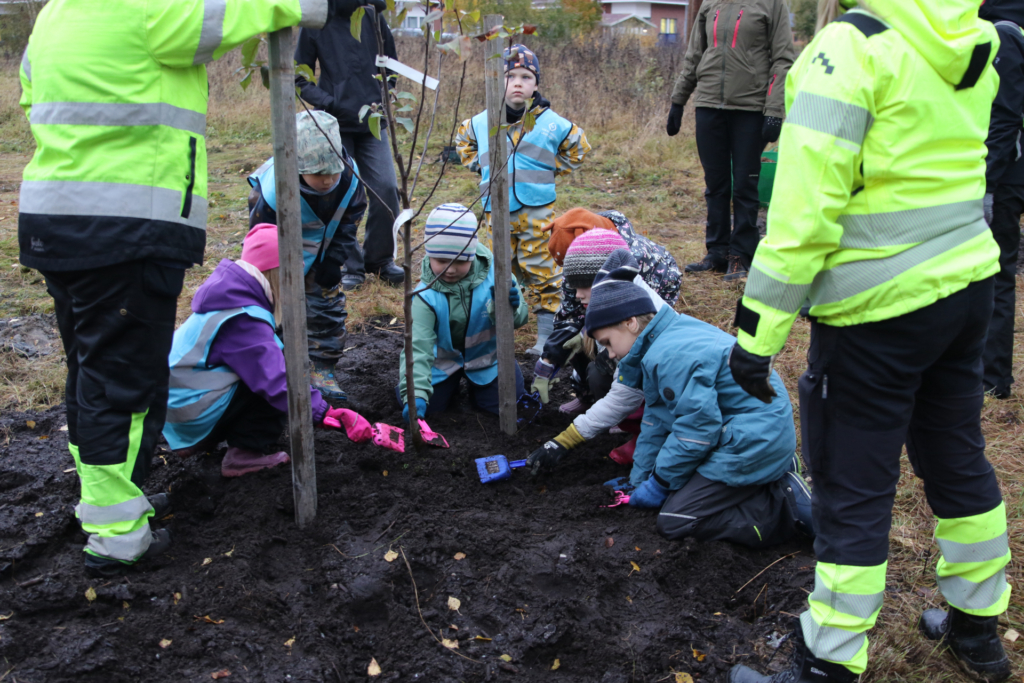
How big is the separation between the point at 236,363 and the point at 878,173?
7.60 ft

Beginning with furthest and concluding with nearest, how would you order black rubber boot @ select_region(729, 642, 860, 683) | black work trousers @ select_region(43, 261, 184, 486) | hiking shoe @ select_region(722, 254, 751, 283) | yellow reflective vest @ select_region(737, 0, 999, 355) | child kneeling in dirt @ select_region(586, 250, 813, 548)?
hiking shoe @ select_region(722, 254, 751, 283), child kneeling in dirt @ select_region(586, 250, 813, 548), black work trousers @ select_region(43, 261, 184, 486), black rubber boot @ select_region(729, 642, 860, 683), yellow reflective vest @ select_region(737, 0, 999, 355)

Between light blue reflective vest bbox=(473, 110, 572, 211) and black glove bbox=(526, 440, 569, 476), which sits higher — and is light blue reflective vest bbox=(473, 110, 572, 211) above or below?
above

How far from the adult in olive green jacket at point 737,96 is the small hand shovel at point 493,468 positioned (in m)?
3.28

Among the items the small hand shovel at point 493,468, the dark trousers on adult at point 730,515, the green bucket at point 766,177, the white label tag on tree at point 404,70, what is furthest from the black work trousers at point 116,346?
the green bucket at point 766,177

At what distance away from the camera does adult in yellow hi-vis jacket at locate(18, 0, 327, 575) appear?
2.30 metres

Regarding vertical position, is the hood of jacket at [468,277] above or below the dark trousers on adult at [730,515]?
above

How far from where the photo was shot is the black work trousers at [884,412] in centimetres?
189

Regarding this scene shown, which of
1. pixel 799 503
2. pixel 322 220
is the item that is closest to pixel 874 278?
pixel 799 503

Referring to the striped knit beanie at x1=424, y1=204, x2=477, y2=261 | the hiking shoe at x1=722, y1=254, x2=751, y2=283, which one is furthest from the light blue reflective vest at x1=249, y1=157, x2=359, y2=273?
the hiking shoe at x1=722, y1=254, x2=751, y2=283

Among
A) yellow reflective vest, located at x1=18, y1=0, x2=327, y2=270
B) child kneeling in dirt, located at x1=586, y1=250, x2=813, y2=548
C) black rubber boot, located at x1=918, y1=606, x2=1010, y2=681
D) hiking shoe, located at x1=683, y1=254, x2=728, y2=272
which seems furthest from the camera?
hiking shoe, located at x1=683, y1=254, x2=728, y2=272

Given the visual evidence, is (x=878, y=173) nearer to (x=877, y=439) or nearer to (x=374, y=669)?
(x=877, y=439)

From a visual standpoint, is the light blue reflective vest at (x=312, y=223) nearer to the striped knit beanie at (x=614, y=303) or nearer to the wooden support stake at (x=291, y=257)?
the wooden support stake at (x=291, y=257)

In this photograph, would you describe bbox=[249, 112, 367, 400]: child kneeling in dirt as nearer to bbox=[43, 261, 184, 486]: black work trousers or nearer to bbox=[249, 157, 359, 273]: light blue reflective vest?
bbox=[249, 157, 359, 273]: light blue reflective vest

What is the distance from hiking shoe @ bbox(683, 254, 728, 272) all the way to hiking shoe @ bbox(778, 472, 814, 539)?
3.50 metres
